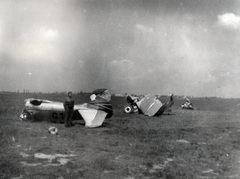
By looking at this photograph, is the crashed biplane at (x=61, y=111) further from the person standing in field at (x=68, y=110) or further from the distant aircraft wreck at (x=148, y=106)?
the distant aircraft wreck at (x=148, y=106)

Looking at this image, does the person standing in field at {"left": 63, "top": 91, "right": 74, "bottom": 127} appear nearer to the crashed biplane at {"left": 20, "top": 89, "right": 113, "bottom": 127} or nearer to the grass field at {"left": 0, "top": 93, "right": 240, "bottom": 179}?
the crashed biplane at {"left": 20, "top": 89, "right": 113, "bottom": 127}

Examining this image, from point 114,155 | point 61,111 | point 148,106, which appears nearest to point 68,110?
point 61,111

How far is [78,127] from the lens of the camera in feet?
45.6

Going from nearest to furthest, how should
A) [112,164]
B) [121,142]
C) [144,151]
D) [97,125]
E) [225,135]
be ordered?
→ [112,164]
[144,151]
[121,142]
[225,135]
[97,125]

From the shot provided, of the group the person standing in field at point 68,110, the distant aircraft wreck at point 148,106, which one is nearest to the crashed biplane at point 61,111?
the person standing in field at point 68,110

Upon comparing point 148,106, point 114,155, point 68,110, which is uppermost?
point 148,106

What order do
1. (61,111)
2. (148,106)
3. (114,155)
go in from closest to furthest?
(114,155), (61,111), (148,106)

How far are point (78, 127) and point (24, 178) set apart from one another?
26.0 feet

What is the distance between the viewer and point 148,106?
23453mm

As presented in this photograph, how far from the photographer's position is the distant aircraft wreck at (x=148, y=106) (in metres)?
23.0

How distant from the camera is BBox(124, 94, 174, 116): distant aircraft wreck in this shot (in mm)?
22970

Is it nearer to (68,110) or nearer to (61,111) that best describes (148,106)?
(61,111)

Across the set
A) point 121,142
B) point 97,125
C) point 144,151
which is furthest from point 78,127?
point 144,151

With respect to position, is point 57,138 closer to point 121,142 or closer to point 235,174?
point 121,142
